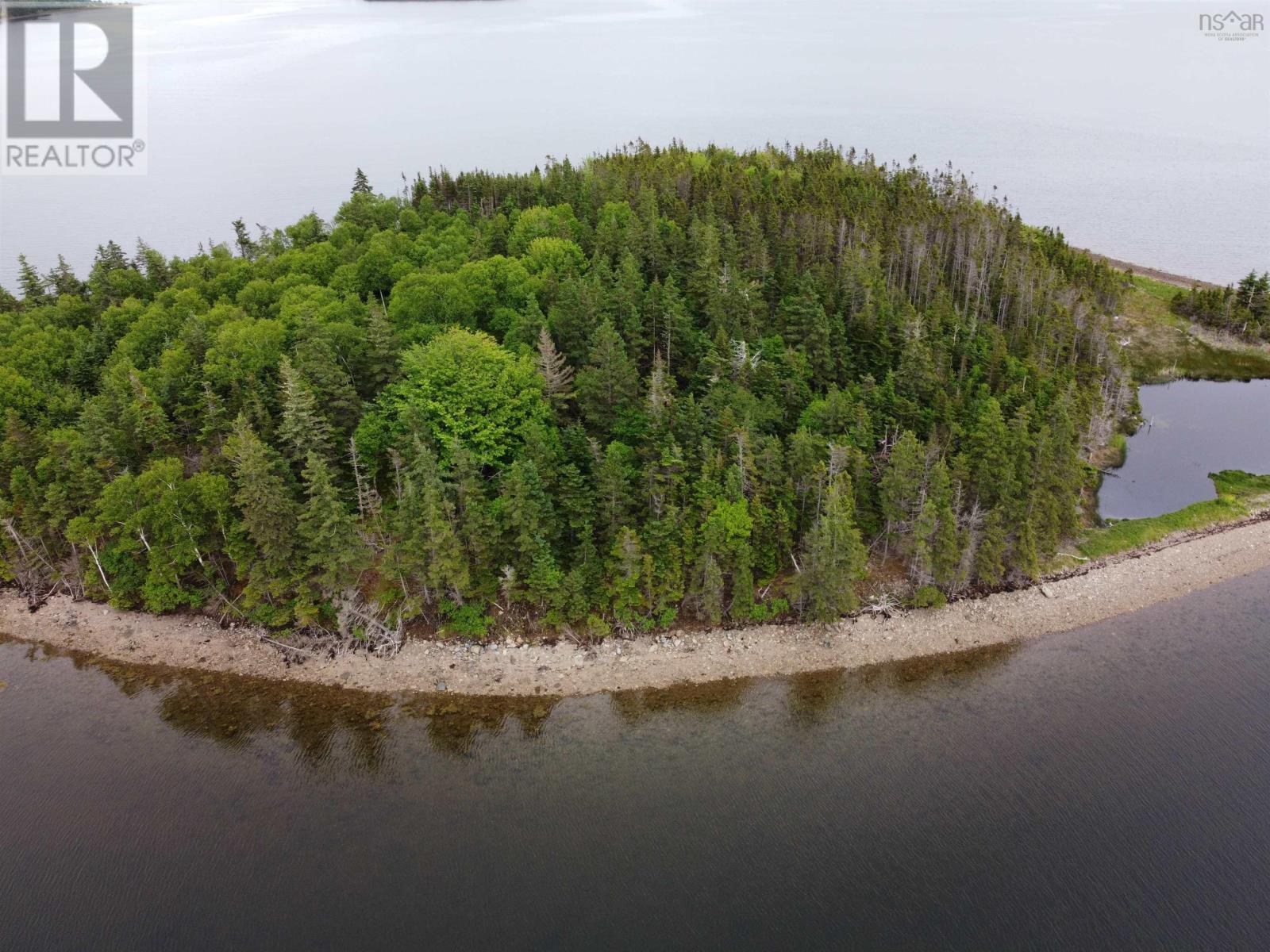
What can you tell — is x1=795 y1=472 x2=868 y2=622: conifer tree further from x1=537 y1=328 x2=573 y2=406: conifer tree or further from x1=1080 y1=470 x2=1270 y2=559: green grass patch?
x1=537 y1=328 x2=573 y2=406: conifer tree

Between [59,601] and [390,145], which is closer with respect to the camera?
[59,601]

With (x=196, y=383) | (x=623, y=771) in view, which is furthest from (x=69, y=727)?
(x=623, y=771)

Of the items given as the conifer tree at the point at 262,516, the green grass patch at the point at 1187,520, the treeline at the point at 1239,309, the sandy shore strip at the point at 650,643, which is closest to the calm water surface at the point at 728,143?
the treeline at the point at 1239,309

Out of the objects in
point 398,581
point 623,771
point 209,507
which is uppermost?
point 209,507

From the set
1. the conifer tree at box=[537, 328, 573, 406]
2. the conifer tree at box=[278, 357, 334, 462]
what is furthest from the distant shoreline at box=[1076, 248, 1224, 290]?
the conifer tree at box=[278, 357, 334, 462]

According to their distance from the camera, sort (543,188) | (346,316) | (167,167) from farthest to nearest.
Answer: (167,167)
(543,188)
(346,316)

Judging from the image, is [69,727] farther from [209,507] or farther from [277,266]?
[277,266]

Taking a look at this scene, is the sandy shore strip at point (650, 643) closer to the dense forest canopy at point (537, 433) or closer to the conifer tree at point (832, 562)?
the dense forest canopy at point (537, 433)
